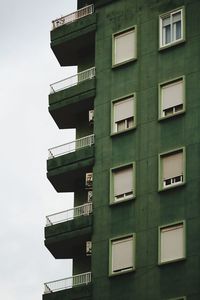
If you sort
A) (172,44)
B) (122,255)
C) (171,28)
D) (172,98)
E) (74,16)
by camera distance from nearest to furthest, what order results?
(122,255) < (172,98) < (172,44) < (171,28) < (74,16)

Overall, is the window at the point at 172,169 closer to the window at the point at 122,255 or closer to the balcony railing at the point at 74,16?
the window at the point at 122,255

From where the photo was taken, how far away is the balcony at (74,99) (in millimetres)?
69375

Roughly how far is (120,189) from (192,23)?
907cm

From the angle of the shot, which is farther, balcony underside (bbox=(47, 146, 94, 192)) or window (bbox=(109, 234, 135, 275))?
balcony underside (bbox=(47, 146, 94, 192))

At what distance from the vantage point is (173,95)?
65375mm

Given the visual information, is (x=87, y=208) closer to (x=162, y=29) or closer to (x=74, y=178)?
(x=74, y=178)

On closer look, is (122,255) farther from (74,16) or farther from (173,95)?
(74,16)

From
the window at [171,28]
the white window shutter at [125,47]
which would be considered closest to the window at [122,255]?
the white window shutter at [125,47]

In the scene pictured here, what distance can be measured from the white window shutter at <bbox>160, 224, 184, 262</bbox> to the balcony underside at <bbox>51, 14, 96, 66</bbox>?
44.6 feet


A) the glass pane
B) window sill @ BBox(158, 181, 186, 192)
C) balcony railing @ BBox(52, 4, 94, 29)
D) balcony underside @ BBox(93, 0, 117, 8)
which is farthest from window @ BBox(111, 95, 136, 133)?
balcony railing @ BBox(52, 4, 94, 29)

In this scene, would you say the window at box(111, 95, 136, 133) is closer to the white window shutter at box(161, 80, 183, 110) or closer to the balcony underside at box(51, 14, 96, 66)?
the white window shutter at box(161, 80, 183, 110)

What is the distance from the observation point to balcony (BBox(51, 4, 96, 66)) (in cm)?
7119

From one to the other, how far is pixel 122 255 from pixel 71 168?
22.4 feet

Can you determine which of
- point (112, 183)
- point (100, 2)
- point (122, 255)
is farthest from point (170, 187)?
point (100, 2)
